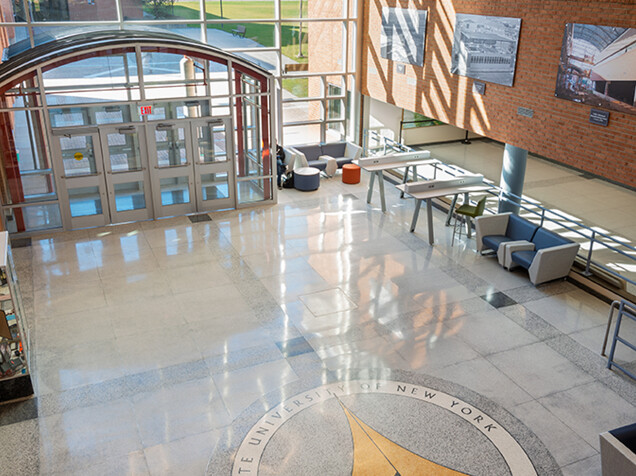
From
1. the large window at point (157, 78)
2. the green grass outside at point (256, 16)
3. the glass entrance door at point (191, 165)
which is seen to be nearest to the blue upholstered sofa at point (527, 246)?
the large window at point (157, 78)

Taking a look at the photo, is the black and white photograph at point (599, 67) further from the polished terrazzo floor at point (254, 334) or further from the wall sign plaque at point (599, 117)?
the polished terrazzo floor at point (254, 334)

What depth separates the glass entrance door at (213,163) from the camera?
1342 centimetres

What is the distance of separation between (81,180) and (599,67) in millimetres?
10111

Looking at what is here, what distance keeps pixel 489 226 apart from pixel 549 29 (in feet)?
12.2

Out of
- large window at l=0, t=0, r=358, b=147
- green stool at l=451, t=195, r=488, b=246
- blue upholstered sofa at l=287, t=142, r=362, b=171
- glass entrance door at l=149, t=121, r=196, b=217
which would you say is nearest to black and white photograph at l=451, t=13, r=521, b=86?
green stool at l=451, t=195, r=488, b=246

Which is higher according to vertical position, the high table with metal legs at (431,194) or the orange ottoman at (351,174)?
the high table with metal legs at (431,194)

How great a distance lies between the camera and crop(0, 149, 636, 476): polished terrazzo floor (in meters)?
7.10

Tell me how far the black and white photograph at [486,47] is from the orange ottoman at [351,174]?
12.1ft

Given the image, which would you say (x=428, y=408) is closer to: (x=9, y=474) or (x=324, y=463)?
(x=324, y=463)

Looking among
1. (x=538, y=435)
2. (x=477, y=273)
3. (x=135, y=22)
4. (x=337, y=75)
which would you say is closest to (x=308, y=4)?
(x=337, y=75)

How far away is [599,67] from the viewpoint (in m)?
9.69

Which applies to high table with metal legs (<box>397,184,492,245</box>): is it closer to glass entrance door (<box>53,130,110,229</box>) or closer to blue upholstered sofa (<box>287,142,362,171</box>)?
blue upholstered sofa (<box>287,142,362,171</box>)

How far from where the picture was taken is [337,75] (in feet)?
57.2

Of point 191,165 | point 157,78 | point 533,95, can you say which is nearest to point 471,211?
point 533,95
